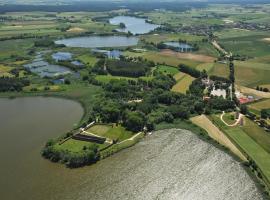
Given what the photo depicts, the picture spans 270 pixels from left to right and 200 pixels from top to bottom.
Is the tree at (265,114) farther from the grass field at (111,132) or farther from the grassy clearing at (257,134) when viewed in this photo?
the grass field at (111,132)

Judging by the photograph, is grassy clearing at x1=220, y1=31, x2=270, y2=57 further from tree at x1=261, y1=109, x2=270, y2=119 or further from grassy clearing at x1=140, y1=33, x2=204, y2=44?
tree at x1=261, y1=109, x2=270, y2=119

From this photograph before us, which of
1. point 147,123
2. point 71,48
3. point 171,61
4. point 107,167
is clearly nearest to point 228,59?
point 171,61

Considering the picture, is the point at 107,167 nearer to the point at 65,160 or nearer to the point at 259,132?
the point at 65,160

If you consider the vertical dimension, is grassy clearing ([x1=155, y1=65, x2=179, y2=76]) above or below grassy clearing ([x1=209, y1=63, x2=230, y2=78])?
above

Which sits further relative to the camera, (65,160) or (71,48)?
(71,48)

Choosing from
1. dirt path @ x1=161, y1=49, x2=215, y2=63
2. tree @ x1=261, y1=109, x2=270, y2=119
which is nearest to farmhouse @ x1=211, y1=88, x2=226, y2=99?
tree @ x1=261, y1=109, x2=270, y2=119

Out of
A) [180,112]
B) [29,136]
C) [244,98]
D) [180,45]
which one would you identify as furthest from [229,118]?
[180,45]
